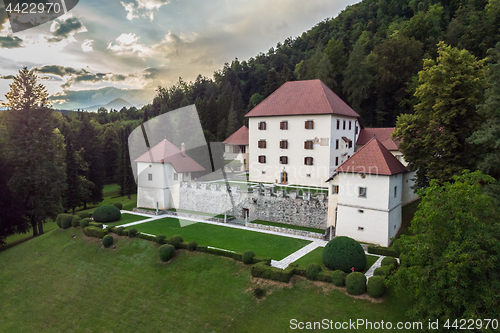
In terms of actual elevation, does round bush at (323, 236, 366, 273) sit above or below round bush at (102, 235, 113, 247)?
above

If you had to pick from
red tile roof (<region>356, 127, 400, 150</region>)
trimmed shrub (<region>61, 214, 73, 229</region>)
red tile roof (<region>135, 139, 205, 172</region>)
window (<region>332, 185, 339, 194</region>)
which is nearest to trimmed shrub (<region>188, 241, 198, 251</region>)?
window (<region>332, 185, 339, 194</region>)

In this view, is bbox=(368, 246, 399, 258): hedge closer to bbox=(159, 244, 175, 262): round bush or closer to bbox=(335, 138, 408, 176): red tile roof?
bbox=(335, 138, 408, 176): red tile roof

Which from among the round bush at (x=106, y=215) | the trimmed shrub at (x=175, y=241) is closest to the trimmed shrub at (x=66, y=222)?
the round bush at (x=106, y=215)

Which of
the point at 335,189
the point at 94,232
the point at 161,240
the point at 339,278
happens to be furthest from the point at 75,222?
the point at 339,278

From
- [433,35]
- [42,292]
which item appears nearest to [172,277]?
[42,292]

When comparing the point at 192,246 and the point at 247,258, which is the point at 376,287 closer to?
the point at 247,258
